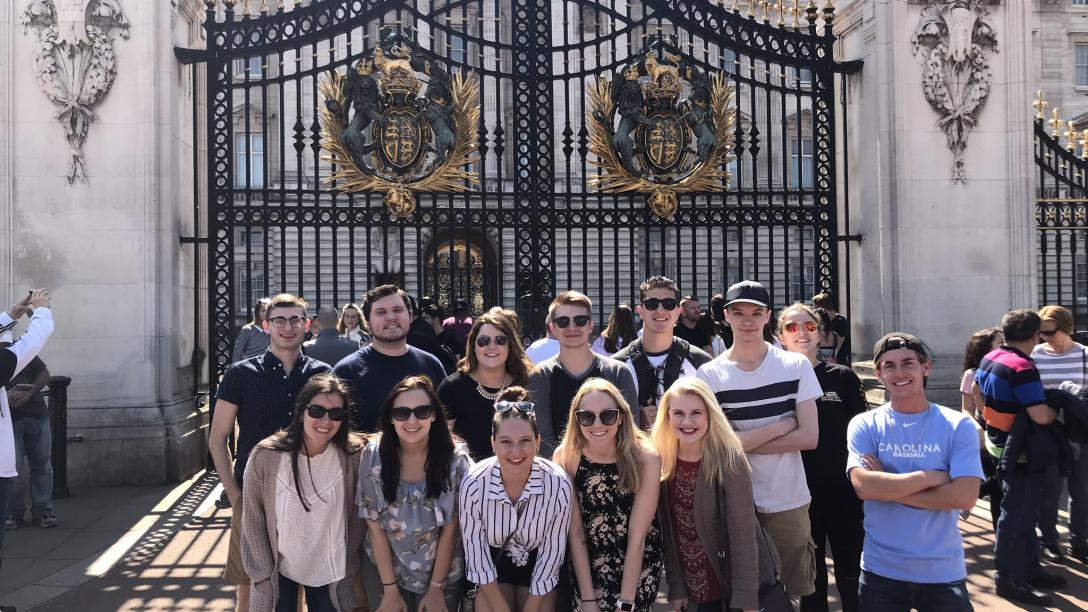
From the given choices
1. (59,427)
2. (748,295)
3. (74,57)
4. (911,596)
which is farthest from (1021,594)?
(74,57)

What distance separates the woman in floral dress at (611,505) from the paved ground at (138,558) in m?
2.63

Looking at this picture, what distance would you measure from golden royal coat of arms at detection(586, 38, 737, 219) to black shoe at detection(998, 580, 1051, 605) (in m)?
5.02

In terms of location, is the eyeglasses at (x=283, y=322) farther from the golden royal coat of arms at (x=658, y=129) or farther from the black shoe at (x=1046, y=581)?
the golden royal coat of arms at (x=658, y=129)

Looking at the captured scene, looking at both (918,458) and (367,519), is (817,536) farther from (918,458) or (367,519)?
(367,519)

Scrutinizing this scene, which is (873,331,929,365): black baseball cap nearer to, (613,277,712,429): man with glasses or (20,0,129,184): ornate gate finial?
(613,277,712,429): man with glasses

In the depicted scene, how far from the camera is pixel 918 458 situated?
370cm

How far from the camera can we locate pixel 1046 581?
555cm

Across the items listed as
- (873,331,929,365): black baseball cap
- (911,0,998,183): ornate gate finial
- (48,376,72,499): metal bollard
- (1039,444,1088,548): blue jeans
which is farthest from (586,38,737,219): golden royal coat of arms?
(873,331,929,365): black baseball cap

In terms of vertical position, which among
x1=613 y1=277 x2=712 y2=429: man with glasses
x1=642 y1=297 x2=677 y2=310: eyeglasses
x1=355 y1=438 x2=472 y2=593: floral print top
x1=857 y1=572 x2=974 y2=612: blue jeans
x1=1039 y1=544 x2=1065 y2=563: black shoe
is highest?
x1=642 y1=297 x2=677 y2=310: eyeglasses

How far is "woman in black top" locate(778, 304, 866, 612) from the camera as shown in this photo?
15.8 ft

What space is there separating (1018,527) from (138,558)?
5726 mm

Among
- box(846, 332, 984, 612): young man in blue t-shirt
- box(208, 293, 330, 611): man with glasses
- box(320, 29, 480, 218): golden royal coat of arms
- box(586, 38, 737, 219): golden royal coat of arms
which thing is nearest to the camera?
box(846, 332, 984, 612): young man in blue t-shirt

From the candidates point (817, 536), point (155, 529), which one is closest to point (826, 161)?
point (817, 536)

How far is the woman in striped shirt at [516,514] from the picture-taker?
3.79 metres
